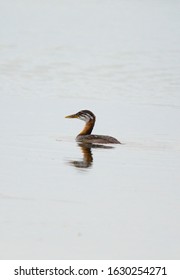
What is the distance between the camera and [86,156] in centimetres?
1725

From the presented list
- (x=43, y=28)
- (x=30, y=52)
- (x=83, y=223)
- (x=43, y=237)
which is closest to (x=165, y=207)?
(x=83, y=223)

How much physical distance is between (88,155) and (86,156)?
160 mm

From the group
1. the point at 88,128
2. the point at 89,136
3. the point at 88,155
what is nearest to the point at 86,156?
the point at 88,155

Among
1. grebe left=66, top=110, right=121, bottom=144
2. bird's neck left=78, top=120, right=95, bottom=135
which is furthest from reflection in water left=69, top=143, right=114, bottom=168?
bird's neck left=78, top=120, right=95, bottom=135

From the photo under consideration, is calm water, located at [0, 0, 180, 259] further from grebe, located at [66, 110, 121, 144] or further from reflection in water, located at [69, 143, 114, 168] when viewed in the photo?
grebe, located at [66, 110, 121, 144]

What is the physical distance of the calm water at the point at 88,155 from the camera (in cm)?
1141

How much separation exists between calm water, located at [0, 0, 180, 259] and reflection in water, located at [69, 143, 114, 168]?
0.8 inches

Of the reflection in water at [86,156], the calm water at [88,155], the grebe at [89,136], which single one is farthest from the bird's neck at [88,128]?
the reflection in water at [86,156]

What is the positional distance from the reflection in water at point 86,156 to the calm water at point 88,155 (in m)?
0.02

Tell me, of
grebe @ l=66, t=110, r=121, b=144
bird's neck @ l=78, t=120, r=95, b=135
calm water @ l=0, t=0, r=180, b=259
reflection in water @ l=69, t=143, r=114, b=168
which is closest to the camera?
calm water @ l=0, t=0, r=180, b=259

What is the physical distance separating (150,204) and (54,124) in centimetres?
853

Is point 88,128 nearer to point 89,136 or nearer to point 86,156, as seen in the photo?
point 89,136

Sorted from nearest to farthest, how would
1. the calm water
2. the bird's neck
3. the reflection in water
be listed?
the calm water, the reflection in water, the bird's neck

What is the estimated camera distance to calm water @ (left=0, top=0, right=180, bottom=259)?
1141 centimetres
